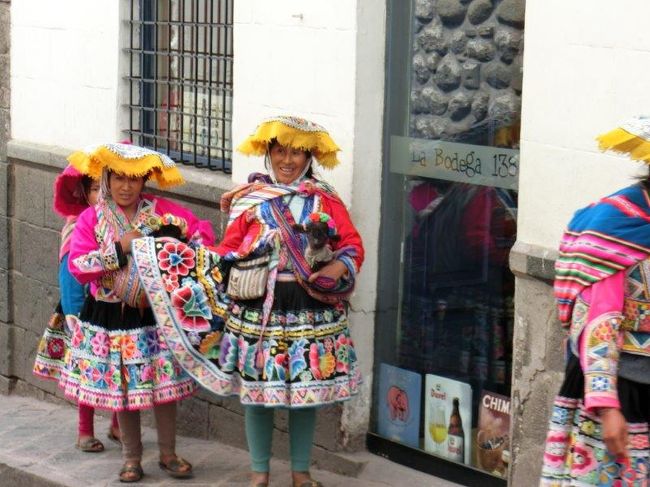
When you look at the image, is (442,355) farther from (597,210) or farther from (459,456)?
(597,210)

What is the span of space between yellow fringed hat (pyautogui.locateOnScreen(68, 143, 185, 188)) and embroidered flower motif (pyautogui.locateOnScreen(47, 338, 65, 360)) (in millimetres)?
1233

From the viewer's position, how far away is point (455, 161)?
676cm

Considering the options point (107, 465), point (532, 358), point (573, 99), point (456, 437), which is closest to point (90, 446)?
point (107, 465)

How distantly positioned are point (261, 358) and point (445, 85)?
1492mm

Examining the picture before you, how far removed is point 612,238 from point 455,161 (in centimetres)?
220

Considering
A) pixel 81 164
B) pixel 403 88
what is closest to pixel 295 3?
pixel 403 88

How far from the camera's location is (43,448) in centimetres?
809

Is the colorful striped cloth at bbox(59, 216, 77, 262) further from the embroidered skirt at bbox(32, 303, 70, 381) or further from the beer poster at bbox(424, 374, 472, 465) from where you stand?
the beer poster at bbox(424, 374, 472, 465)

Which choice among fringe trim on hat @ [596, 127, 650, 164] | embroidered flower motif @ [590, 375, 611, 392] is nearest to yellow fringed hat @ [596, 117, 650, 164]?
fringe trim on hat @ [596, 127, 650, 164]

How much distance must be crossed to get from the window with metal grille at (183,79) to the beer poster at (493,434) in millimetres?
2104

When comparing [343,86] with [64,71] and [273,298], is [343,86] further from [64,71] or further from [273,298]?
[64,71]

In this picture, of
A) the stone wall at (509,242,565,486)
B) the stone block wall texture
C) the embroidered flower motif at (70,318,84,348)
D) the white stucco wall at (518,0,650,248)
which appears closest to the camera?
the white stucco wall at (518,0,650,248)

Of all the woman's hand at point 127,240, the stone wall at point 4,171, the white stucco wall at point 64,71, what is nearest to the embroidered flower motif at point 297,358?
the woman's hand at point 127,240

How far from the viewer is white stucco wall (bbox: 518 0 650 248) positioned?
545cm
